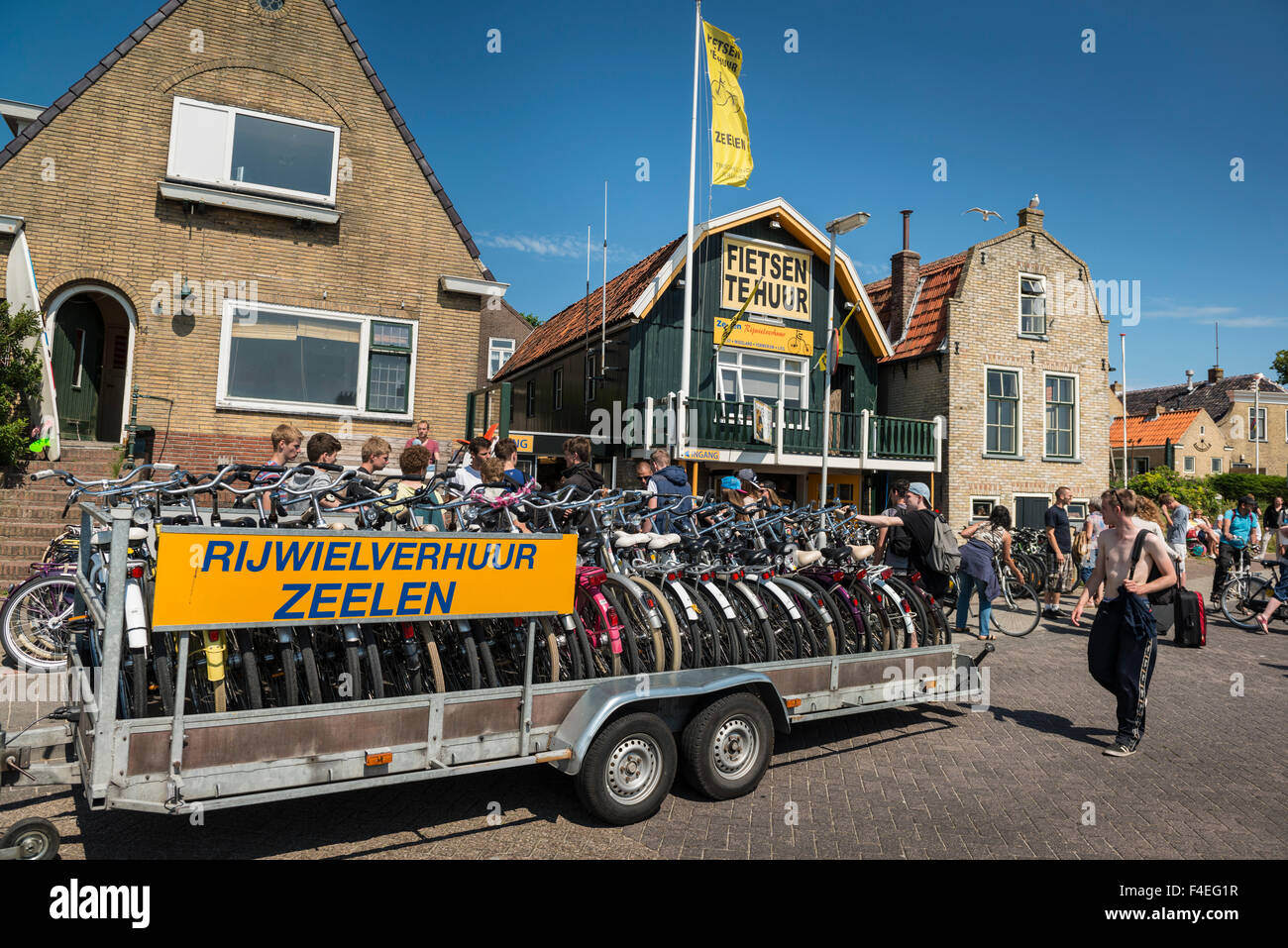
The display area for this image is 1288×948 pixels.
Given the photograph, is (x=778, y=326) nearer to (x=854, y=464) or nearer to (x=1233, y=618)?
(x=854, y=464)

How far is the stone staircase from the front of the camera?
882 cm

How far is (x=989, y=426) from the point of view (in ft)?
62.1

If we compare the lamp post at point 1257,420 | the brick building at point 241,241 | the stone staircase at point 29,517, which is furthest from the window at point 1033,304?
the lamp post at point 1257,420

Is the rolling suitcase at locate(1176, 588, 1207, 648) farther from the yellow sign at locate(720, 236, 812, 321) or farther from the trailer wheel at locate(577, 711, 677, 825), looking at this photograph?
the yellow sign at locate(720, 236, 812, 321)

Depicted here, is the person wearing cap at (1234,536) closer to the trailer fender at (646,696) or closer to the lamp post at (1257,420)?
the trailer fender at (646,696)

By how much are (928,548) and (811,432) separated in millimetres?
10112

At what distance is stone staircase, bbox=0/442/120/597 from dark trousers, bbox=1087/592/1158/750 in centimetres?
1061

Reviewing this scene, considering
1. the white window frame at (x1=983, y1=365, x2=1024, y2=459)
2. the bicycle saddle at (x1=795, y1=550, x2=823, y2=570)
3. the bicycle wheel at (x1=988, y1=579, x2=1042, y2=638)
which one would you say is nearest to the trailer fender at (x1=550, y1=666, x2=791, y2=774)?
the bicycle saddle at (x1=795, y1=550, x2=823, y2=570)

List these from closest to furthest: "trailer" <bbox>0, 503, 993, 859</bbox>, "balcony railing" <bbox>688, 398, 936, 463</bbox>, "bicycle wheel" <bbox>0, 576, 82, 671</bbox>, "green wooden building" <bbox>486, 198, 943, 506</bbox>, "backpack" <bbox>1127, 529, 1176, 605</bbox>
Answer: "trailer" <bbox>0, 503, 993, 859</bbox>
"backpack" <bbox>1127, 529, 1176, 605</bbox>
"bicycle wheel" <bbox>0, 576, 82, 671</bbox>
"balcony railing" <bbox>688, 398, 936, 463</bbox>
"green wooden building" <bbox>486, 198, 943, 506</bbox>

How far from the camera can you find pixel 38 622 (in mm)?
6742

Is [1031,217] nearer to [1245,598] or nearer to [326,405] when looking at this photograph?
[1245,598]

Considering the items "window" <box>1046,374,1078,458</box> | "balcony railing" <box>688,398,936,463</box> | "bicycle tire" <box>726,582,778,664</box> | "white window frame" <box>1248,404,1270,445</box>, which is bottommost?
"bicycle tire" <box>726,582,778,664</box>

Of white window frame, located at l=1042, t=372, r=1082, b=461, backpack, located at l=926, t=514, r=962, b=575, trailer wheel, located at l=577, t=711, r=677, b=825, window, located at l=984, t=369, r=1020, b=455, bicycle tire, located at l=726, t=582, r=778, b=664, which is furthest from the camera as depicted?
white window frame, located at l=1042, t=372, r=1082, b=461
